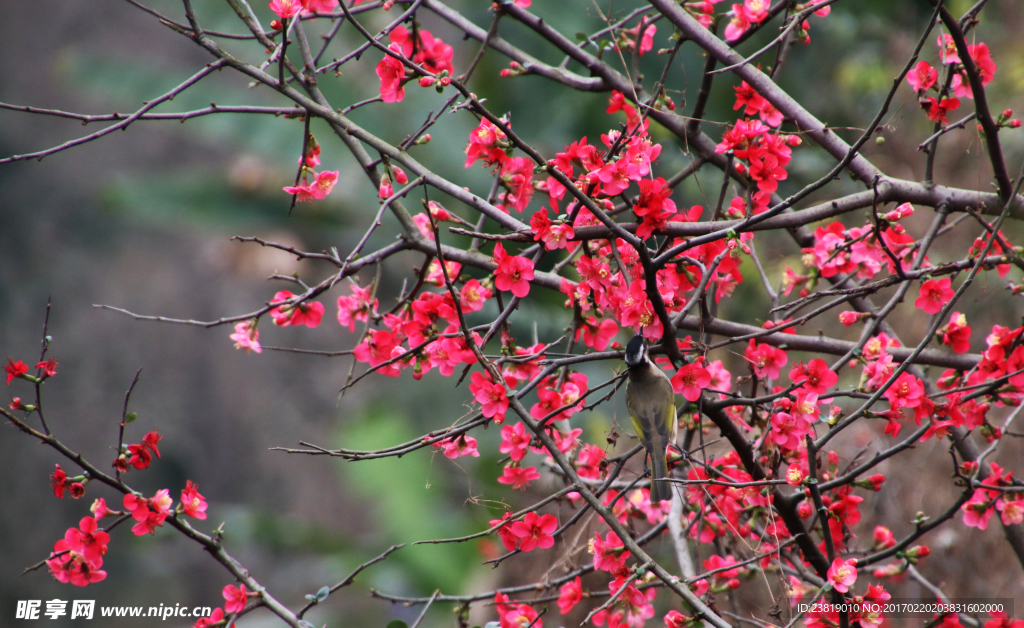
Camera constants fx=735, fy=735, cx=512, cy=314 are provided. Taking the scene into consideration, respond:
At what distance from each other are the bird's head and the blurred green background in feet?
6.13

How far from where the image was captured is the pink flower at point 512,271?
171cm

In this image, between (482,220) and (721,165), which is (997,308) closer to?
(721,165)

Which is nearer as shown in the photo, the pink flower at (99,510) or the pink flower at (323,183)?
the pink flower at (99,510)

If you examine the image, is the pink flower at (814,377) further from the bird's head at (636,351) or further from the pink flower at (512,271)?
the pink flower at (512,271)

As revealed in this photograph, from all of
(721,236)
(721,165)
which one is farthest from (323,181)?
(721,165)

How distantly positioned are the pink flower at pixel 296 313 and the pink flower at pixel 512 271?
568mm

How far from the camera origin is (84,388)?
9.55m

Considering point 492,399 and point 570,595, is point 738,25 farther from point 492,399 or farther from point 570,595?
point 570,595

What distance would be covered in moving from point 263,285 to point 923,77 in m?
10.7

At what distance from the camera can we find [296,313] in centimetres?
201

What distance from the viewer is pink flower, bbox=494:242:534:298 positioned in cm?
171

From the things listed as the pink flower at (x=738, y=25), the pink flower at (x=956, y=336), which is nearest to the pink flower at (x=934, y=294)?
the pink flower at (x=956, y=336)

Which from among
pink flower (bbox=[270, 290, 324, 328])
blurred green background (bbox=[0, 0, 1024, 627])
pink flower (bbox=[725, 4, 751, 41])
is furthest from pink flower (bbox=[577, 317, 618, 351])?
blurred green background (bbox=[0, 0, 1024, 627])

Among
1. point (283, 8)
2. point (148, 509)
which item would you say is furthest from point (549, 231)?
point (148, 509)
